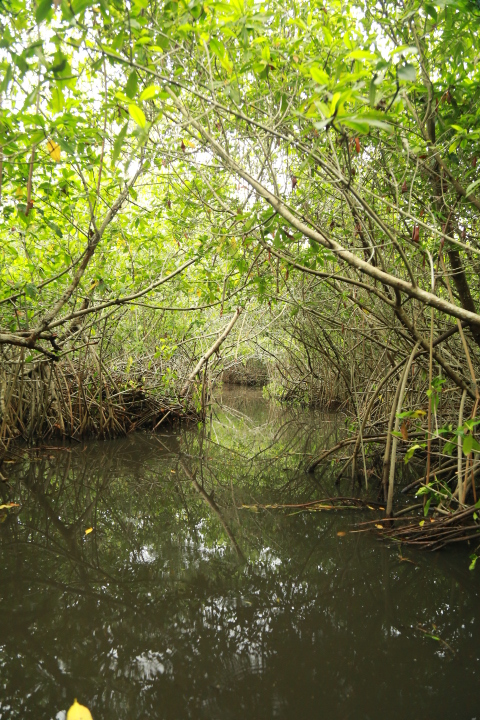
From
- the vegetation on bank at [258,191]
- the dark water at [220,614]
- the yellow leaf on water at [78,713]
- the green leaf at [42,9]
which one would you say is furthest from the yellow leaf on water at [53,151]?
the yellow leaf on water at [78,713]

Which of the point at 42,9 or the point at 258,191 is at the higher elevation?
the point at 42,9

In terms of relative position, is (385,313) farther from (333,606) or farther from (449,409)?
(333,606)

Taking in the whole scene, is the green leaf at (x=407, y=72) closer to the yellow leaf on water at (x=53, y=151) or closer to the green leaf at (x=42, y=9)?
the green leaf at (x=42, y=9)

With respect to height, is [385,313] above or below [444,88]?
below

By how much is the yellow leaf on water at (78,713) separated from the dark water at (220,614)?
2cm

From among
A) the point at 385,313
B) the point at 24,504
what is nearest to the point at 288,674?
the point at 24,504

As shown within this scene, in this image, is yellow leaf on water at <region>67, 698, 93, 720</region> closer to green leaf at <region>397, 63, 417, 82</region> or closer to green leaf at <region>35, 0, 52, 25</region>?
green leaf at <region>35, 0, 52, 25</region>

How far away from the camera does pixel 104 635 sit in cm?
177

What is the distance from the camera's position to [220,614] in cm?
196

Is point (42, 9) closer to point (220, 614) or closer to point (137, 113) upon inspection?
point (137, 113)

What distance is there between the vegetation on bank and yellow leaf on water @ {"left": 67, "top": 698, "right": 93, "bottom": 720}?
1705 millimetres

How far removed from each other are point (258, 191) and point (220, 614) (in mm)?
1997

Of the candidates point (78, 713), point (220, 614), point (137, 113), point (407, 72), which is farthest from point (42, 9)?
point (220, 614)

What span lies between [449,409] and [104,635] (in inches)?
122
